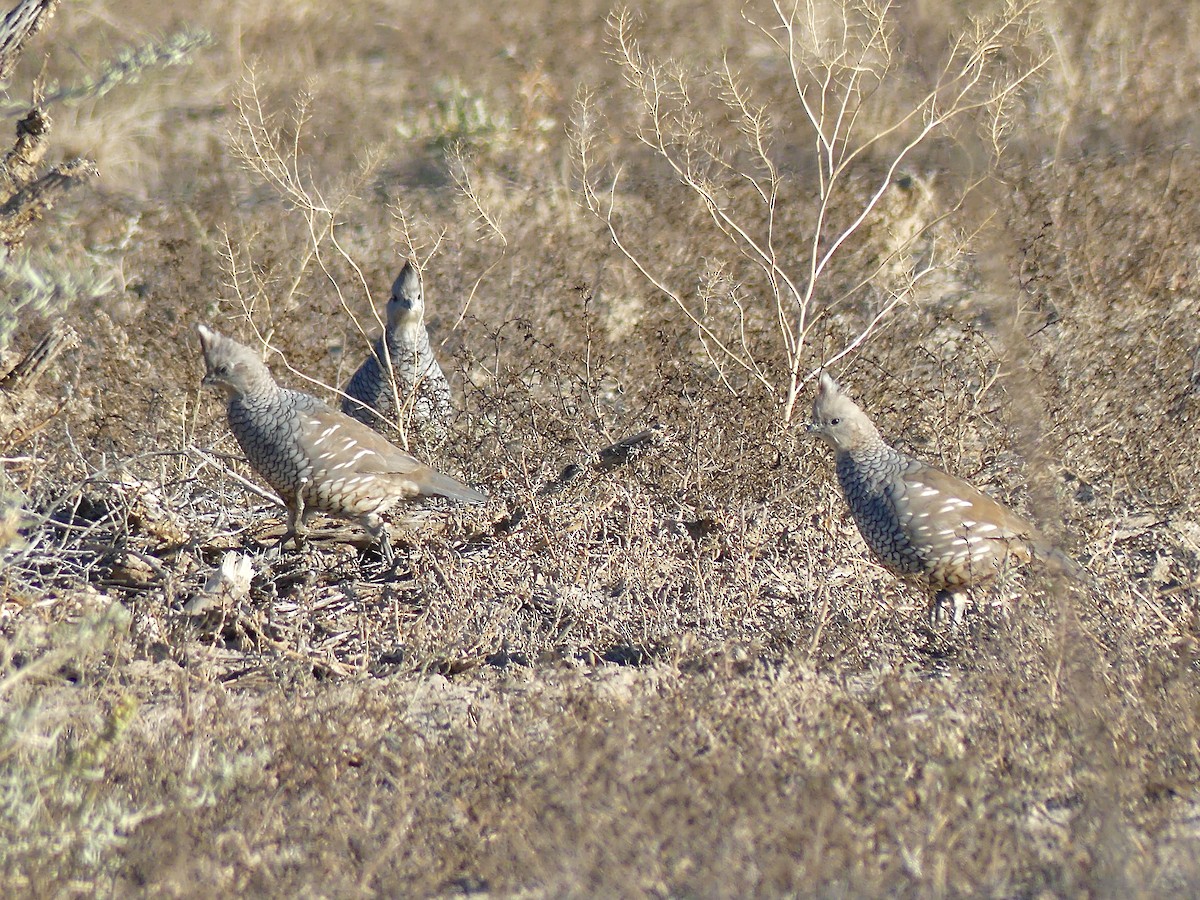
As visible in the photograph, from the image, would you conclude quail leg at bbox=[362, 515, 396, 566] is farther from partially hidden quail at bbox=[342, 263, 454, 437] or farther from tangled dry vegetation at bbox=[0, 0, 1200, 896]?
partially hidden quail at bbox=[342, 263, 454, 437]

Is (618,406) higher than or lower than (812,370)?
lower

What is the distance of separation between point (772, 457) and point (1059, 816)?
2847mm

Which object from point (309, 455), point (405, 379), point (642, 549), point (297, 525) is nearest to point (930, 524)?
point (642, 549)

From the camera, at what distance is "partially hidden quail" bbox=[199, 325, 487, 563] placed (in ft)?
16.9

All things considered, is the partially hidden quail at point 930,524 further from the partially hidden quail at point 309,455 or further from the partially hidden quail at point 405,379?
the partially hidden quail at point 405,379

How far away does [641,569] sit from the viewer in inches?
194

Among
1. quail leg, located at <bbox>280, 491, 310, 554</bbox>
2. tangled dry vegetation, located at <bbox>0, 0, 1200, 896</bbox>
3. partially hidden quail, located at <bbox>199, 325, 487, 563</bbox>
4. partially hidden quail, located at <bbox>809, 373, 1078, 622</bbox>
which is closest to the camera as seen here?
tangled dry vegetation, located at <bbox>0, 0, 1200, 896</bbox>

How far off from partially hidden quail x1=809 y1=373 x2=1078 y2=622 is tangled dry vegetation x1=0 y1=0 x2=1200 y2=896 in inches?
8.5

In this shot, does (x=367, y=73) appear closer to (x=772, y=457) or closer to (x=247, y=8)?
(x=247, y=8)

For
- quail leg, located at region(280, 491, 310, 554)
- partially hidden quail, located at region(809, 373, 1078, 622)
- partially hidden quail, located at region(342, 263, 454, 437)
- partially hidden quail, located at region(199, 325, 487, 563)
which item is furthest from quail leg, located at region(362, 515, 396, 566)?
partially hidden quail, located at region(809, 373, 1078, 622)

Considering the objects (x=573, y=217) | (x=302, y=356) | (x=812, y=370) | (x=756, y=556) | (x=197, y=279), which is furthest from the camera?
(x=573, y=217)

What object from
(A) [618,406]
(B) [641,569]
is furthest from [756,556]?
(A) [618,406]

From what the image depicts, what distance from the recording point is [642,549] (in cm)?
503

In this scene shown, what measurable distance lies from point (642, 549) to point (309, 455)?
1.31 m
